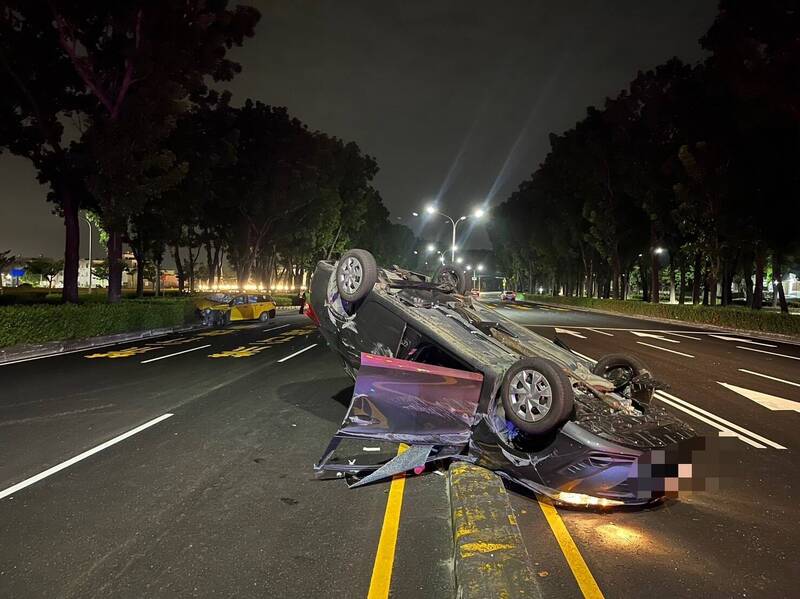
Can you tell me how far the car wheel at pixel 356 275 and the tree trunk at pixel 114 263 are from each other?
2050 cm

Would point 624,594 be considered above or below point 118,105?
below

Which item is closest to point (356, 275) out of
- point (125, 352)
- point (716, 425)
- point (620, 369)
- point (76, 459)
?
point (620, 369)

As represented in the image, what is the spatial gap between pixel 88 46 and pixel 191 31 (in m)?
4.50

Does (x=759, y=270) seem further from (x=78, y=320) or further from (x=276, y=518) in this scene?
(x=78, y=320)

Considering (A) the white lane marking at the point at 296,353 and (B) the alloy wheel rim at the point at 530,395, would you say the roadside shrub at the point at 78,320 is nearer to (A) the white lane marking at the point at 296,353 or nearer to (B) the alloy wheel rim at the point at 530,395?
(A) the white lane marking at the point at 296,353

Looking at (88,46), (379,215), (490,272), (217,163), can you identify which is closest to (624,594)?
(88,46)

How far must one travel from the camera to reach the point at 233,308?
82.6 feet

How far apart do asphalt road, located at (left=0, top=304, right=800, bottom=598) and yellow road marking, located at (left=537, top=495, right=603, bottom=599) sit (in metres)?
0.02

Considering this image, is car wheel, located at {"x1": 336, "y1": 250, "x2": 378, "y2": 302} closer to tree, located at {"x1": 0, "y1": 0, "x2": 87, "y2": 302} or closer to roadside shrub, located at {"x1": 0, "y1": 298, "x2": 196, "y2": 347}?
roadside shrub, located at {"x1": 0, "y1": 298, "x2": 196, "y2": 347}

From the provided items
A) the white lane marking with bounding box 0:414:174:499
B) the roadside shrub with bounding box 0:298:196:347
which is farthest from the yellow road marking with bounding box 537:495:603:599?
the roadside shrub with bounding box 0:298:196:347

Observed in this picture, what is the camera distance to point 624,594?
2955mm

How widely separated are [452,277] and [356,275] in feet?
7.22

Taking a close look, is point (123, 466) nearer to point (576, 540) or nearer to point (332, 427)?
point (332, 427)

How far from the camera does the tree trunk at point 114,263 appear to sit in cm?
2247
